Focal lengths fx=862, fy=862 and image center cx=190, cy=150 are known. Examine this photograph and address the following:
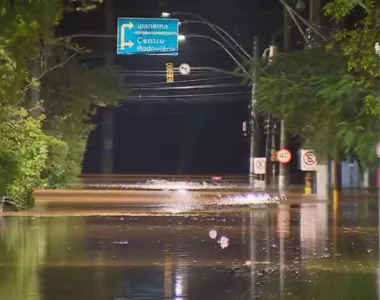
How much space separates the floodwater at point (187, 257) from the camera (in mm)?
11336

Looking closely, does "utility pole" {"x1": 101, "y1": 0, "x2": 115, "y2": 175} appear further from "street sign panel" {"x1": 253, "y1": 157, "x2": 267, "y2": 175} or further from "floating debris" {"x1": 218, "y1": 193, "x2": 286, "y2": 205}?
"floating debris" {"x1": 218, "y1": 193, "x2": 286, "y2": 205}

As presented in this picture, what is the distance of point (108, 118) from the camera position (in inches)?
3095

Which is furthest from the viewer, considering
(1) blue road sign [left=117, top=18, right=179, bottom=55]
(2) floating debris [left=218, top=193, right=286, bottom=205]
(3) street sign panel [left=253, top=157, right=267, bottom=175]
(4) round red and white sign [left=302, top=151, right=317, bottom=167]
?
(3) street sign panel [left=253, top=157, right=267, bottom=175]

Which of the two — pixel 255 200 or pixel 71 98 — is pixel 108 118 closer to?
pixel 71 98

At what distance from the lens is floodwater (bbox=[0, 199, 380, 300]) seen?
446 inches

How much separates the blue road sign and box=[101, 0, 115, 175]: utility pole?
1680 cm

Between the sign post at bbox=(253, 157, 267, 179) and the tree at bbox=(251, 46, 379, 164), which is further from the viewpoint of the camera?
the sign post at bbox=(253, 157, 267, 179)

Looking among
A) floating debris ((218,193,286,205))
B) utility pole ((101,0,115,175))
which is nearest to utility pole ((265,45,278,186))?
floating debris ((218,193,286,205))

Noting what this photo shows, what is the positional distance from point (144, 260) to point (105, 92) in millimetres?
29685

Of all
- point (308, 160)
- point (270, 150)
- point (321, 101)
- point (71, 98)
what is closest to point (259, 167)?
point (270, 150)

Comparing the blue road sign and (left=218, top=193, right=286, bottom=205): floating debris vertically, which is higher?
the blue road sign

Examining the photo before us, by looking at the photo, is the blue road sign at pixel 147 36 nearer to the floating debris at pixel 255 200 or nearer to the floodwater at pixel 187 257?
the floating debris at pixel 255 200

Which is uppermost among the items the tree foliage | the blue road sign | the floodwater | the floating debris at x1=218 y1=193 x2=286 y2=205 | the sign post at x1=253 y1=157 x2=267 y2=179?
the blue road sign

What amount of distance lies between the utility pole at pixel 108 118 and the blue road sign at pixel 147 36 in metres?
16.8
